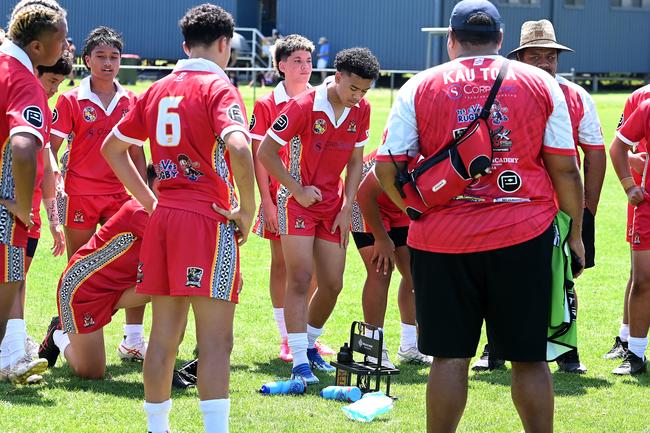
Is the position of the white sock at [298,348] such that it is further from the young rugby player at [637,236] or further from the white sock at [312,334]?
the young rugby player at [637,236]

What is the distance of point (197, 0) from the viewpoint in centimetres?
4162

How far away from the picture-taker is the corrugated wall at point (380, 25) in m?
40.4

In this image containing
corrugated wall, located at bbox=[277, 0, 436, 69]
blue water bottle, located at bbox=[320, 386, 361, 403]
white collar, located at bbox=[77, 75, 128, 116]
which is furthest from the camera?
corrugated wall, located at bbox=[277, 0, 436, 69]

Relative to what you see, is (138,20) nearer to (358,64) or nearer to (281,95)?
(281,95)

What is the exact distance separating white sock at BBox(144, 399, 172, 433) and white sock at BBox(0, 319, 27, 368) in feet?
5.28

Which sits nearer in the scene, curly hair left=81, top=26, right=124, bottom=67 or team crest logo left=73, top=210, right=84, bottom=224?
curly hair left=81, top=26, right=124, bottom=67

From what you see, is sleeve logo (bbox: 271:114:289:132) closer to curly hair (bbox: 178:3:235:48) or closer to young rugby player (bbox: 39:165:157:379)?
young rugby player (bbox: 39:165:157:379)

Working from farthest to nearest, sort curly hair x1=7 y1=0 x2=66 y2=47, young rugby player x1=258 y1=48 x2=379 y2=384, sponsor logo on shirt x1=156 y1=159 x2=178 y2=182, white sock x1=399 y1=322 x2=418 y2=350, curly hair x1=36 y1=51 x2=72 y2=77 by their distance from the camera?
1. white sock x1=399 y1=322 x2=418 y2=350
2. curly hair x1=36 y1=51 x2=72 y2=77
3. young rugby player x1=258 y1=48 x2=379 y2=384
4. curly hair x1=7 y1=0 x2=66 y2=47
5. sponsor logo on shirt x1=156 y1=159 x2=178 y2=182

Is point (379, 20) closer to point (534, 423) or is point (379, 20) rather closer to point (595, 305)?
point (595, 305)

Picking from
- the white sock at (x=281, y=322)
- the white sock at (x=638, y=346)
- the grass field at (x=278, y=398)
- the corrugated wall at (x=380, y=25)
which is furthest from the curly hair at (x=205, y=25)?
the corrugated wall at (x=380, y=25)

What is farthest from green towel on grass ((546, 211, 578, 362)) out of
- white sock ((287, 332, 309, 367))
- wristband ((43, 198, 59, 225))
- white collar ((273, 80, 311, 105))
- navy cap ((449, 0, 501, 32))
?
wristband ((43, 198, 59, 225))

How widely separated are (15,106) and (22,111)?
0.18ft

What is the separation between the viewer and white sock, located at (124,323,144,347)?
7164 mm

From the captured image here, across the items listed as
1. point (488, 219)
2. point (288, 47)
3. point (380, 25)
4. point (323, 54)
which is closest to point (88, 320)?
point (288, 47)
